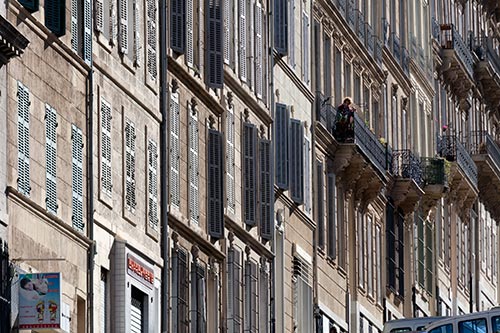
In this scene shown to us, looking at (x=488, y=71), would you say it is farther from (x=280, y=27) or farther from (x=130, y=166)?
(x=130, y=166)

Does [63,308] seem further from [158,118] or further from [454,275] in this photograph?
[454,275]

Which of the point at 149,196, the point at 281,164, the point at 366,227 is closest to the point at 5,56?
the point at 149,196

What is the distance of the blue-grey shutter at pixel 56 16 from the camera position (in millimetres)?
49281

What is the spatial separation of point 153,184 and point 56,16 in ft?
22.8

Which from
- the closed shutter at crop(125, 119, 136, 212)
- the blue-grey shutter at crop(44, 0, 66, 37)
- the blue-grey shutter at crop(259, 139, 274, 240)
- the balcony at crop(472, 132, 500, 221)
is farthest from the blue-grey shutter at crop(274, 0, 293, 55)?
the balcony at crop(472, 132, 500, 221)

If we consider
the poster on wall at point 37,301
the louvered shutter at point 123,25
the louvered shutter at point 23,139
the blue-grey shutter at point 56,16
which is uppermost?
the louvered shutter at point 123,25

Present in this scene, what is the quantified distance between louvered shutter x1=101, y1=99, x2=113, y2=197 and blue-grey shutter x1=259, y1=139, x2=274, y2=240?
13174 mm

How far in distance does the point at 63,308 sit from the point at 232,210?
1518 centimetres

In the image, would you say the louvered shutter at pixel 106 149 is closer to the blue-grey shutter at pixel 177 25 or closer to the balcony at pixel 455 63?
the blue-grey shutter at pixel 177 25

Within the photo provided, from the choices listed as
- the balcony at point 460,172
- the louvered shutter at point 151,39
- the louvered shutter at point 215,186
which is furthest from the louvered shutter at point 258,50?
the balcony at point 460,172

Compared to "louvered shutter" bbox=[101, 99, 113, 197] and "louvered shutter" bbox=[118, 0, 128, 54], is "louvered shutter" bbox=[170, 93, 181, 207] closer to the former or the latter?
"louvered shutter" bbox=[118, 0, 128, 54]

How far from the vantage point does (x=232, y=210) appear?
62.4 m

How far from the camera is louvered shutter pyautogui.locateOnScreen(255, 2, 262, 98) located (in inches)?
2591

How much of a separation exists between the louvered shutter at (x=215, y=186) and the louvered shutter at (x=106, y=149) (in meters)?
7.96
